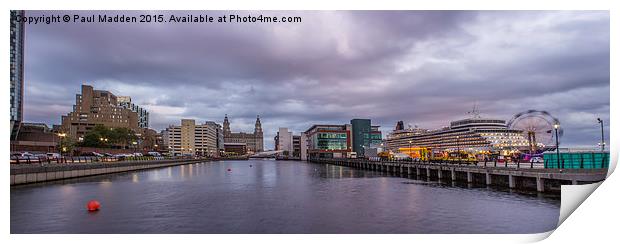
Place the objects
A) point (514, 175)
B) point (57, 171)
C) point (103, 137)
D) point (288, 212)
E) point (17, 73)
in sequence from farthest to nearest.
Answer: point (17, 73)
point (103, 137)
point (57, 171)
point (514, 175)
point (288, 212)

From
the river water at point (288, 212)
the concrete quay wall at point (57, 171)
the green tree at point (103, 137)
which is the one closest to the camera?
the river water at point (288, 212)

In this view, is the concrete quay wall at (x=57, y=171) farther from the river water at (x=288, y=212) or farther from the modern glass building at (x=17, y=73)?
the modern glass building at (x=17, y=73)

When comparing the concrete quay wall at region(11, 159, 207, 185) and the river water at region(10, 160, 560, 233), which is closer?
the river water at region(10, 160, 560, 233)

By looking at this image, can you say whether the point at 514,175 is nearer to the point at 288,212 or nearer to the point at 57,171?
the point at 288,212

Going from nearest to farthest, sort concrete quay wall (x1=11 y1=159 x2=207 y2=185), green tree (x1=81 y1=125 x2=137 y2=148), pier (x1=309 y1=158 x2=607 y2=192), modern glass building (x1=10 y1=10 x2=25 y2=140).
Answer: pier (x1=309 y1=158 x2=607 y2=192), concrete quay wall (x1=11 y1=159 x2=207 y2=185), green tree (x1=81 y1=125 x2=137 y2=148), modern glass building (x1=10 y1=10 x2=25 y2=140)

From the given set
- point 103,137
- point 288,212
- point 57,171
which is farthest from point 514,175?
point 103,137

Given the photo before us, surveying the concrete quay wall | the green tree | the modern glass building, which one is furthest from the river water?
the modern glass building

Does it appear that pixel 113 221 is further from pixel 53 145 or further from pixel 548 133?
pixel 53 145

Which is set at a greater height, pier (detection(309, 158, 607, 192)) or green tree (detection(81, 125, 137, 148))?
green tree (detection(81, 125, 137, 148))

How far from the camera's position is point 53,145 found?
11512 cm

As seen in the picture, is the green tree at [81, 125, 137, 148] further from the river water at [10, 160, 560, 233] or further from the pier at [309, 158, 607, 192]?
the pier at [309, 158, 607, 192]

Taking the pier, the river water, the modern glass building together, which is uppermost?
the modern glass building

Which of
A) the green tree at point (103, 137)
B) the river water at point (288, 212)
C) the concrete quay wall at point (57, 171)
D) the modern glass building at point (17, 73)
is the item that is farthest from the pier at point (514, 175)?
the modern glass building at point (17, 73)
